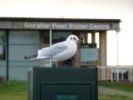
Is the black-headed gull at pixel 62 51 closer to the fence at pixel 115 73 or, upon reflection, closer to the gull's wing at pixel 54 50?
→ the gull's wing at pixel 54 50

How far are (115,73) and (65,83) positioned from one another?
3220 cm

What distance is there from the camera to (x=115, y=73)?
125 ft

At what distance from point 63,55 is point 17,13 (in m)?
34.3

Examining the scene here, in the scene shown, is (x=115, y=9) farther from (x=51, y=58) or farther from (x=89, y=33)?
(x=51, y=58)

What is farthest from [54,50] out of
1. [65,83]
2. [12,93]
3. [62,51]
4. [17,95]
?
[12,93]

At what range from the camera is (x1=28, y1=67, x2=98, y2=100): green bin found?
6.15 metres

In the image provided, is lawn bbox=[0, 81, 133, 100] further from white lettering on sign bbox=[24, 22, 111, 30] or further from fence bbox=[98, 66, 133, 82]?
white lettering on sign bbox=[24, 22, 111, 30]

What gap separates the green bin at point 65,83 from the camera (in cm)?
615

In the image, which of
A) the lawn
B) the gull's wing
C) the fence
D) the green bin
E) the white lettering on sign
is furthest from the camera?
the white lettering on sign

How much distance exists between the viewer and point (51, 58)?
7055 millimetres

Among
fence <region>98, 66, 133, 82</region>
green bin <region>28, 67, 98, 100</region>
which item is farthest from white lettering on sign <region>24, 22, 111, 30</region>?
green bin <region>28, 67, 98, 100</region>

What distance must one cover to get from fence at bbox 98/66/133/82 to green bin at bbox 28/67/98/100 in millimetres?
30659

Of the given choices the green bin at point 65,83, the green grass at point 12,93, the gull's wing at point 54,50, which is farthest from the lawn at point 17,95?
the green bin at point 65,83

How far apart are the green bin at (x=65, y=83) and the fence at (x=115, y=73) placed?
30659 millimetres
